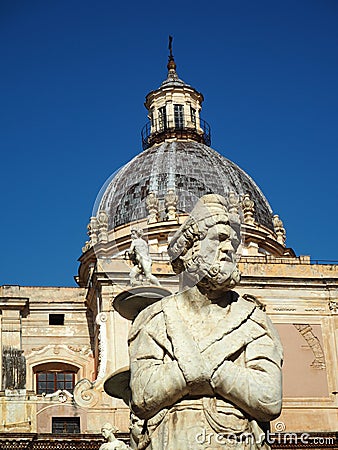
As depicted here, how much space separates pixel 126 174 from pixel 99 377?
15827 mm

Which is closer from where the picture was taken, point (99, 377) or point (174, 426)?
point (174, 426)

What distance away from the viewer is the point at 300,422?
3888 centimetres

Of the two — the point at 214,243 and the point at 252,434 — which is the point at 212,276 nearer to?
the point at 214,243

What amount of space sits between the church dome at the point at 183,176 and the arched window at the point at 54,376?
7.67m

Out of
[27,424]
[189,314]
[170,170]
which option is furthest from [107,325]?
[189,314]

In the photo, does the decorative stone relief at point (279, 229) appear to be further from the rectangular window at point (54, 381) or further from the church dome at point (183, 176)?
the rectangular window at point (54, 381)

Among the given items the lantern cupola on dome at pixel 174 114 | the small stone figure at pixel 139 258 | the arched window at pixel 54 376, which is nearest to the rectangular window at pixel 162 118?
the lantern cupola on dome at pixel 174 114

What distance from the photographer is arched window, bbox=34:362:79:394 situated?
142 ft

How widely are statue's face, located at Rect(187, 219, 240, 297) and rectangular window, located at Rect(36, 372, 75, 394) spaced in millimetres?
38110

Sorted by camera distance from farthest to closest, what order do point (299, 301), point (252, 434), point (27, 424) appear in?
point (299, 301) < point (27, 424) < point (252, 434)

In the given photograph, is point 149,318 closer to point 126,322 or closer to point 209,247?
point 209,247

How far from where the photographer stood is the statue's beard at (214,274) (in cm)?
555

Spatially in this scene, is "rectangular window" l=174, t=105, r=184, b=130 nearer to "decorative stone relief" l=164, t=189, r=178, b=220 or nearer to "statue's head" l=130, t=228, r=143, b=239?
"decorative stone relief" l=164, t=189, r=178, b=220

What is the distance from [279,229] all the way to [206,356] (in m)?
45.3
